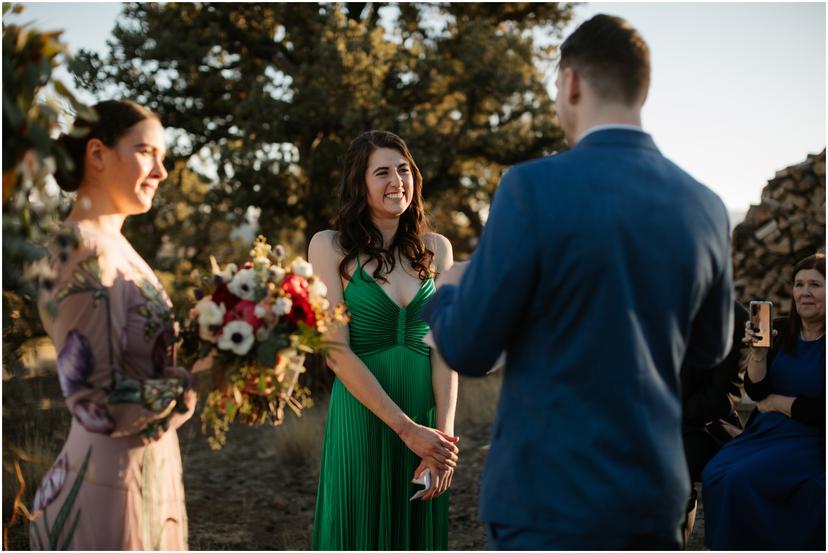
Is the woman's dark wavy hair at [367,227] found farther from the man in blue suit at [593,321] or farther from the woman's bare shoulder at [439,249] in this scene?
the man in blue suit at [593,321]

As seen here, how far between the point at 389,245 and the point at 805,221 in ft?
23.3

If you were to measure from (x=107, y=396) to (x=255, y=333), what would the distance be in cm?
45

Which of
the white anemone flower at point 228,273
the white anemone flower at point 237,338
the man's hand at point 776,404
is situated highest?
the white anemone flower at point 228,273

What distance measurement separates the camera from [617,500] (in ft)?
6.15

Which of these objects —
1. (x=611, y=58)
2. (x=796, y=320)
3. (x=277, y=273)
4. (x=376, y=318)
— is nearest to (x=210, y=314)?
(x=277, y=273)

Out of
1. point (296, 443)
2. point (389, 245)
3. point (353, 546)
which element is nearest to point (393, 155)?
point (389, 245)

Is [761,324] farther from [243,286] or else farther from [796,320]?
[243,286]

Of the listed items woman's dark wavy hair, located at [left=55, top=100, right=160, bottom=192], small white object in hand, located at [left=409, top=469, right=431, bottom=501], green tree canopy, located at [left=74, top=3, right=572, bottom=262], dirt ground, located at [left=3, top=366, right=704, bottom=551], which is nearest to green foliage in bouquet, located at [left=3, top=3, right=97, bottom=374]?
woman's dark wavy hair, located at [left=55, top=100, right=160, bottom=192]

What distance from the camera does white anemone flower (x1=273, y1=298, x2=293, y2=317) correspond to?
2404mm

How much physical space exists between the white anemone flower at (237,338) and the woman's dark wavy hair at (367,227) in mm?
1025

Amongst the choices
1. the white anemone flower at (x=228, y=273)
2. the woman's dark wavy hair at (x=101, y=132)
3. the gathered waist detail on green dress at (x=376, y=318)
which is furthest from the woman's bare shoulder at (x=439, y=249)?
the woman's dark wavy hair at (x=101, y=132)

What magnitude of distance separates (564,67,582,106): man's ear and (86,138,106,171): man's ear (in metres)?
1.38

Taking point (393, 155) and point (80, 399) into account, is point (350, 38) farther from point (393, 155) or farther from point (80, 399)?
point (80, 399)

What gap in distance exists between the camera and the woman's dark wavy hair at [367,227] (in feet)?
11.1
